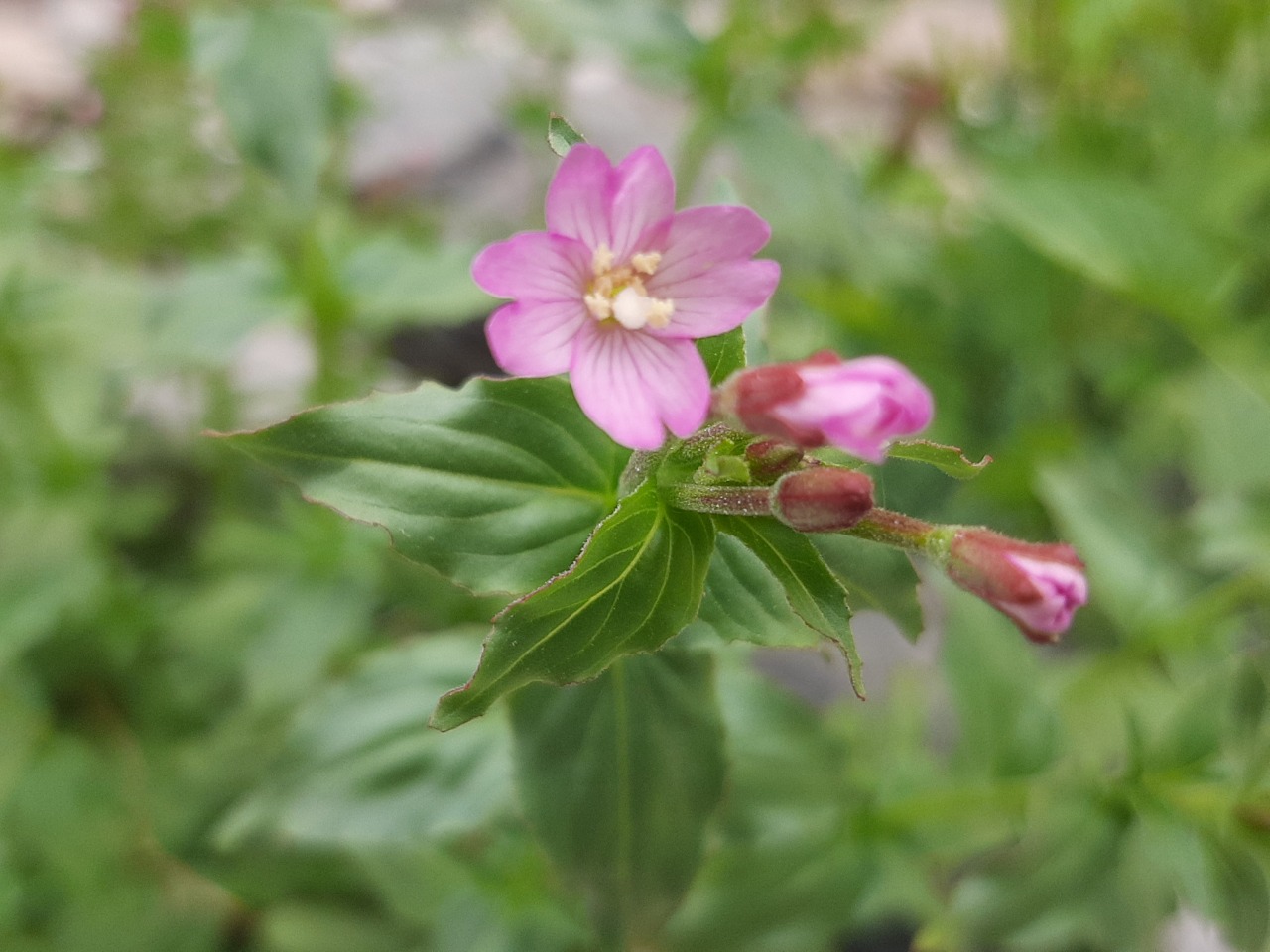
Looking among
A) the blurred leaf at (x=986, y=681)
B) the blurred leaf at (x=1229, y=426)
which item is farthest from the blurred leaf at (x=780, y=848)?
the blurred leaf at (x=1229, y=426)

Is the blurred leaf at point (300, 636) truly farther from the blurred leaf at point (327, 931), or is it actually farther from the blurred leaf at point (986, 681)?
the blurred leaf at point (986, 681)

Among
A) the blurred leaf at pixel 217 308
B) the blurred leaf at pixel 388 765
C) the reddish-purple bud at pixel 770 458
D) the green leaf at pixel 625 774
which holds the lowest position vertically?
the blurred leaf at pixel 388 765

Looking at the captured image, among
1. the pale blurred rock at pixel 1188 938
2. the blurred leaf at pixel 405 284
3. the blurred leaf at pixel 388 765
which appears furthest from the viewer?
the pale blurred rock at pixel 1188 938

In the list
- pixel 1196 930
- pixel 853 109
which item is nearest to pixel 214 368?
pixel 1196 930

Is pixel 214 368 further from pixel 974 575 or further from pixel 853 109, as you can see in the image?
pixel 853 109

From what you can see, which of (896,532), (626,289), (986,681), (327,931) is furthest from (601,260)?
(327,931)

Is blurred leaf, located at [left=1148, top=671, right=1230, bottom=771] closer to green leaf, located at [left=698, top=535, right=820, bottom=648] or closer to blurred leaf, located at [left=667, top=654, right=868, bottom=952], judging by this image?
blurred leaf, located at [left=667, top=654, right=868, bottom=952]
